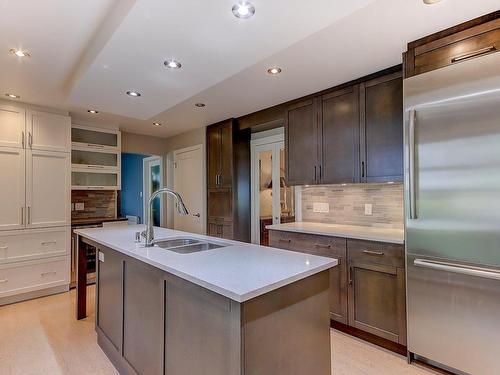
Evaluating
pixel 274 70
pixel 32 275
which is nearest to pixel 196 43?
pixel 274 70

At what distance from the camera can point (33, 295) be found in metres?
3.47

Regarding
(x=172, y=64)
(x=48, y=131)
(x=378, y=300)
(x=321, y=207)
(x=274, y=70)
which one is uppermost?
(x=274, y=70)

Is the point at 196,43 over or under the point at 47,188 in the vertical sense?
over

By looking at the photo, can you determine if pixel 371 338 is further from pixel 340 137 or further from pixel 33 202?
pixel 33 202

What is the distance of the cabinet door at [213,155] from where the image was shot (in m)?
4.22

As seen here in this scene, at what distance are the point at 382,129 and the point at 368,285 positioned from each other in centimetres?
137

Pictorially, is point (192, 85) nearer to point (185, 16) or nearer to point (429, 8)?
point (185, 16)

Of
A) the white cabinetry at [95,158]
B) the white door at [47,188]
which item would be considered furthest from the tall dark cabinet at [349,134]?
the white door at [47,188]

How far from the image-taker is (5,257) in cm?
325

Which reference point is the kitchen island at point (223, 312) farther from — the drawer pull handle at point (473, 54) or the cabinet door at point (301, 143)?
the drawer pull handle at point (473, 54)

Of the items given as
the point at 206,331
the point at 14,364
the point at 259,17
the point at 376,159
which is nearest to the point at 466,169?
the point at 376,159

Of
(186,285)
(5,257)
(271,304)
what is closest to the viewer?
(271,304)

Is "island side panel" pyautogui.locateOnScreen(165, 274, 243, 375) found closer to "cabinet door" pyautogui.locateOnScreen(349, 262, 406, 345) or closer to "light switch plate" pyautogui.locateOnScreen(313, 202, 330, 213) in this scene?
"cabinet door" pyautogui.locateOnScreen(349, 262, 406, 345)

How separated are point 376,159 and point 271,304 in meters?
1.85
